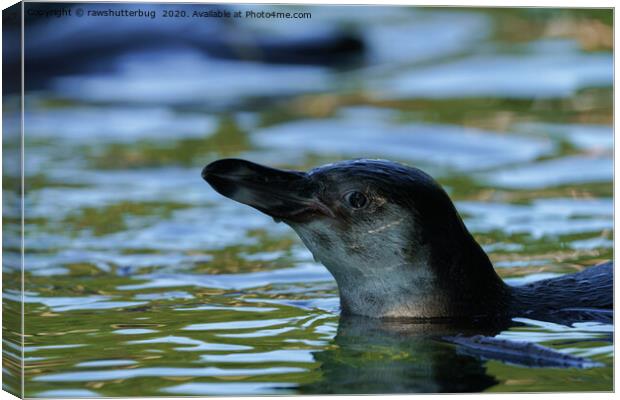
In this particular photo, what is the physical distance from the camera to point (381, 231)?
654 centimetres

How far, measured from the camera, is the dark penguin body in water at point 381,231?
652 cm

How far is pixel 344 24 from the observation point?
50.3ft

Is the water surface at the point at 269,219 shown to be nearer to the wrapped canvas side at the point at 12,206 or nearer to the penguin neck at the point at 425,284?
the wrapped canvas side at the point at 12,206

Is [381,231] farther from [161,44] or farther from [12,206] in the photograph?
[161,44]

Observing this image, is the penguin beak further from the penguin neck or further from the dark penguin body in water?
the penguin neck

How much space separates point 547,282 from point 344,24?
8.58 meters

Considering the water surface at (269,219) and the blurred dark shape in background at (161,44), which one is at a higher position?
the blurred dark shape in background at (161,44)

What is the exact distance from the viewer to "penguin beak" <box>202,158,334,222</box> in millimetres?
6480

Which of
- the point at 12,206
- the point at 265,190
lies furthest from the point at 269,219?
the point at 12,206

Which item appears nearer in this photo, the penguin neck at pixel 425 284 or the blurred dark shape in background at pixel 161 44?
the penguin neck at pixel 425 284

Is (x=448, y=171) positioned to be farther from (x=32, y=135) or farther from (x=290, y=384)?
(x=290, y=384)

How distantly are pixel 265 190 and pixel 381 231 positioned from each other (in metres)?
0.55

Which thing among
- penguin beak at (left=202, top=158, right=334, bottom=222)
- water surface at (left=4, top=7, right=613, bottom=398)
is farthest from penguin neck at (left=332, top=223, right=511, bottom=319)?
penguin beak at (left=202, top=158, right=334, bottom=222)

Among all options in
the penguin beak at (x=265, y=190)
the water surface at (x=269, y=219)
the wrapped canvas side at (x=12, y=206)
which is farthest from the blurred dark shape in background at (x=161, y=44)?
the wrapped canvas side at (x=12, y=206)
